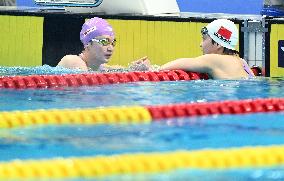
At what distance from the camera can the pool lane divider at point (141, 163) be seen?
2307mm

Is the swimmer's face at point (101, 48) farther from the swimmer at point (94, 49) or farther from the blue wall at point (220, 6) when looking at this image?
the blue wall at point (220, 6)

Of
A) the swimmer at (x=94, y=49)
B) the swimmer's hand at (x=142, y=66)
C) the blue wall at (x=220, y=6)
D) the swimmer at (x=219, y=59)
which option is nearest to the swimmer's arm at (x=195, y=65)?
the swimmer at (x=219, y=59)

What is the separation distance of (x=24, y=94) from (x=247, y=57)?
2658mm

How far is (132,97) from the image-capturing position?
4.43 m

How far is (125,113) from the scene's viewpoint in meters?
3.55

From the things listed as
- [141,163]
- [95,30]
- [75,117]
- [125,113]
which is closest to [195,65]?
[95,30]

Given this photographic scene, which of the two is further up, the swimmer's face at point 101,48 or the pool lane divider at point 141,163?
the swimmer's face at point 101,48

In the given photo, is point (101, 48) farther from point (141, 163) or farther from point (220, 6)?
point (220, 6)

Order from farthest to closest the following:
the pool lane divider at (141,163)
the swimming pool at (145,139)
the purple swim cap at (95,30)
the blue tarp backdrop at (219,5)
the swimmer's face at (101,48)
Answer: the blue tarp backdrop at (219,5) → the purple swim cap at (95,30) → the swimmer's face at (101,48) → the swimming pool at (145,139) → the pool lane divider at (141,163)

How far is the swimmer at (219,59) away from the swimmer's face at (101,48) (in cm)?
51

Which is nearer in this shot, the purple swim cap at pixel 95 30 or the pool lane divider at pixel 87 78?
the pool lane divider at pixel 87 78

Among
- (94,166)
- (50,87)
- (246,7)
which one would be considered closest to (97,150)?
(94,166)

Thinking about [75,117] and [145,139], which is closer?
[145,139]

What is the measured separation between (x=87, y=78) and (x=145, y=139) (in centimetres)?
211
